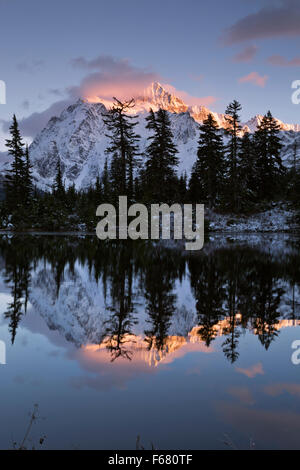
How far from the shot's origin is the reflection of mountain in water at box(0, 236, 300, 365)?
6984 millimetres

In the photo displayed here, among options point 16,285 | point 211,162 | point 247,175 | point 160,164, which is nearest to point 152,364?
point 16,285

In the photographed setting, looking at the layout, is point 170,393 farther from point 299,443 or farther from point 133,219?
point 133,219

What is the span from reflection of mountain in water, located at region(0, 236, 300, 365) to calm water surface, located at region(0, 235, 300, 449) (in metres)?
0.03

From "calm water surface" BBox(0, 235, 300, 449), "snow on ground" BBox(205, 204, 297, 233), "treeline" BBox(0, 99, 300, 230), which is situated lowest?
"calm water surface" BBox(0, 235, 300, 449)

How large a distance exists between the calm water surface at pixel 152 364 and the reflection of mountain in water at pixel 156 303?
1.4 inches

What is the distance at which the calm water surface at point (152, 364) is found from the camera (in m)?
4.06

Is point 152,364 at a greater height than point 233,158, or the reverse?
point 233,158

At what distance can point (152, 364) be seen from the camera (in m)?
5.82

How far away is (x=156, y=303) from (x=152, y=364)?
429 cm

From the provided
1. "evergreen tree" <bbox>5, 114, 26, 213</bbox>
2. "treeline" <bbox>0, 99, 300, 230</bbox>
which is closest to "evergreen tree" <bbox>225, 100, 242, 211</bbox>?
"treeline" <bbox>0, 99, 300, 230</bbox>

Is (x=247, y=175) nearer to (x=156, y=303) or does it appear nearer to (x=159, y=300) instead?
(x=159, y=300)

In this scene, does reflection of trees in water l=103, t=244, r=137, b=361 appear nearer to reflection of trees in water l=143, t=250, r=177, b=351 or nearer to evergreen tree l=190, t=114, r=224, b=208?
reflection of trees in water l=143, t=250, r=177, b=351

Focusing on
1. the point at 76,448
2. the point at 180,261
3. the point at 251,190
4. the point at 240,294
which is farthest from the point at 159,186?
the point at 76,448

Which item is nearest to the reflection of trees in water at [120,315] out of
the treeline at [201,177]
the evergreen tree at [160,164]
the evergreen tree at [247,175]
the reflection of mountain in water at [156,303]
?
the reflection of mountain in water at [156,303]
